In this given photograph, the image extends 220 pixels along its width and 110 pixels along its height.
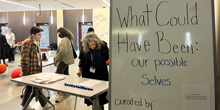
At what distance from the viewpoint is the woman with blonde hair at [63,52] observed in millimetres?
3420

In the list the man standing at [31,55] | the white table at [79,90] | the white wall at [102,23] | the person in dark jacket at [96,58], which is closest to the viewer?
the white table at [79,90]

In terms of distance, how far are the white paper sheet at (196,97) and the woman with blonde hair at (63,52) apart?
2.68m

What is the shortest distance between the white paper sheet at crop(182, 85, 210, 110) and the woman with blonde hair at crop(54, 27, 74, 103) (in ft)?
8.81

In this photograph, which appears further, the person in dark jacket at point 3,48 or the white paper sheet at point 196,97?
the person in dark jacket at point 3,48

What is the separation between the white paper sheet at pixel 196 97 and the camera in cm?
110

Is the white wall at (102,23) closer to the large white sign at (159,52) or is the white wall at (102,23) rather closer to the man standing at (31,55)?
the man standing at (31,55)

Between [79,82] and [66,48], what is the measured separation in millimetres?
1282

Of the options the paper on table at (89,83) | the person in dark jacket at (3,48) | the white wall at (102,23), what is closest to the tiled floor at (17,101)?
the paper on table at (89,83)

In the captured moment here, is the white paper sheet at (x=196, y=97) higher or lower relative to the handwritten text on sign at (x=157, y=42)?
lower

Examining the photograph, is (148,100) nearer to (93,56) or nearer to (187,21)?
(187,21)

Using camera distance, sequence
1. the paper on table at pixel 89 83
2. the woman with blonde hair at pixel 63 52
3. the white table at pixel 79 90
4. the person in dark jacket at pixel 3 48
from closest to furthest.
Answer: the white table at pixel 79 90, the paper on table at pixel 89 83, the woman with blonde hair at pixel 63 52, the person in dark jacket at pixel 3 48

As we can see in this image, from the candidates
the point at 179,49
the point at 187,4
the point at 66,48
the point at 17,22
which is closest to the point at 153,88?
the point at 179,49

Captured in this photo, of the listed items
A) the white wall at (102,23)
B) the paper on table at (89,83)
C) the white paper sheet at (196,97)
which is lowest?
the paper on table at (89,83)

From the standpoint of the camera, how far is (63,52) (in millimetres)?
3428
